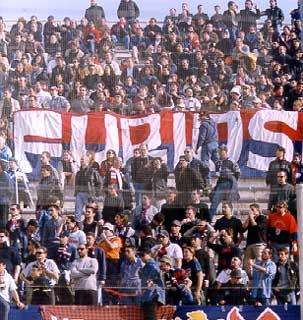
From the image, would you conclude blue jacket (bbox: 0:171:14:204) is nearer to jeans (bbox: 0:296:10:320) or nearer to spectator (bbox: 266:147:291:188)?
jeans (bbox: 0:296:10:320)

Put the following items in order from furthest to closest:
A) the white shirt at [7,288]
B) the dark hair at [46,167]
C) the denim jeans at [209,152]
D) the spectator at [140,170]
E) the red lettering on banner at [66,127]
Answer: the red lettering on banner at [66,127] < the denim jeans at [209,152] < the dark hair at [46,167] < the spectator at [140,170] < the white shirt at [7,288]

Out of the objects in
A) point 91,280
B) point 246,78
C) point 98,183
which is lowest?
point 91,280

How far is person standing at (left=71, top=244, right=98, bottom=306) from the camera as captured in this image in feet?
40.5

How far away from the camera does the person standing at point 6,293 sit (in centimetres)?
1215

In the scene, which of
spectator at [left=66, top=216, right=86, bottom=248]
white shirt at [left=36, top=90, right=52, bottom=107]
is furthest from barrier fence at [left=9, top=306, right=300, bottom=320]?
Answer: white shirt at [left=36, top=90, right=52, bottom=107]

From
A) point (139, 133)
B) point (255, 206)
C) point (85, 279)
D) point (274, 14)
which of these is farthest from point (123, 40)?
point (85, 279)

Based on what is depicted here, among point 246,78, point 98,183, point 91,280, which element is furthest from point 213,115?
point 91,280

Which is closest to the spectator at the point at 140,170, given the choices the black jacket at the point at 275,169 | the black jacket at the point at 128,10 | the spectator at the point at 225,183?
the spectator at the point at 225,183

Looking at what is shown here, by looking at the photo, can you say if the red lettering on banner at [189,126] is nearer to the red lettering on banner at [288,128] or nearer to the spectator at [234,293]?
the red lettering on banner at [288,128]

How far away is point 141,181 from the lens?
514 inches

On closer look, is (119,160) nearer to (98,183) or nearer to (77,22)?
(98,183)

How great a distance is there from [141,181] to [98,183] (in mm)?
413

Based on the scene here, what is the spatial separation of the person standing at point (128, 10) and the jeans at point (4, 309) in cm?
357

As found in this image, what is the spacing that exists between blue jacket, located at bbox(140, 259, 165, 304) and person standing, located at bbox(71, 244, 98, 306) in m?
0.44
